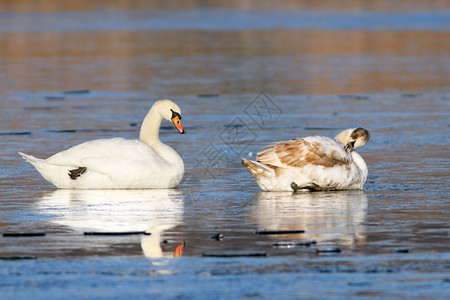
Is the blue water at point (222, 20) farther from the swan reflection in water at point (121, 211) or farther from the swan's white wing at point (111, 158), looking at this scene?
the swan reflection in water at point (121, 211)

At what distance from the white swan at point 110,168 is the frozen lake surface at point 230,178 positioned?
21 centimetres

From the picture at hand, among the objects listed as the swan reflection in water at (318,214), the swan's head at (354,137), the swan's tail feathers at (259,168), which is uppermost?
the swan's head at (354,137)

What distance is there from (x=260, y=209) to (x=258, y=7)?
59128mm

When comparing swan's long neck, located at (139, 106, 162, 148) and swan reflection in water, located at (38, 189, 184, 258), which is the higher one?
swan's long neck, located at (139, 106, 162, 148)

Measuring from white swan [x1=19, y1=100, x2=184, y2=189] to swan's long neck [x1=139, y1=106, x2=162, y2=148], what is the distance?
471 mm

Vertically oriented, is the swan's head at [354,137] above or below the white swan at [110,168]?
above

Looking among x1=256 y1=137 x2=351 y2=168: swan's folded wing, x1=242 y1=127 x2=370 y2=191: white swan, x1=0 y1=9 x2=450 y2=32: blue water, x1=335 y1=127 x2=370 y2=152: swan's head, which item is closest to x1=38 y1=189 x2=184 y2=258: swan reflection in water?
x1=242 y1=127 x2=370 y2=191: white swan

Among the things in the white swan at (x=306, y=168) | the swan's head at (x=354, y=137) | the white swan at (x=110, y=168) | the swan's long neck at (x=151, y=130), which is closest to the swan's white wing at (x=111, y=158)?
the white swan at (x=110, y=168)

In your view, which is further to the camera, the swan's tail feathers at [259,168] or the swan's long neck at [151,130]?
the swan's long neck at [151,130]

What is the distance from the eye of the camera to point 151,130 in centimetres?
1191

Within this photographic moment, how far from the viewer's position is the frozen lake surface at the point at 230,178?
23.4 feet

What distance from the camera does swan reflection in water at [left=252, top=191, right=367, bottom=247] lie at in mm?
8484

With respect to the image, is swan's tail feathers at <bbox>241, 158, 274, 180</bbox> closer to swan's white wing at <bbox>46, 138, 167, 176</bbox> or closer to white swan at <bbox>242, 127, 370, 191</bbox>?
white swan at <bbox>242, 127, 370, 191</bbox>

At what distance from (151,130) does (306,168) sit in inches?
81.8
